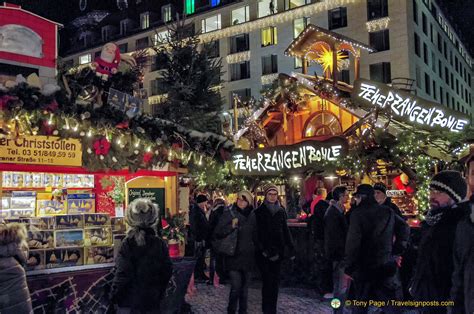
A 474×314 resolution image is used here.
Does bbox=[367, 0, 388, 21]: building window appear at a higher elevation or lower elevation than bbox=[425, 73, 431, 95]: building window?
higher

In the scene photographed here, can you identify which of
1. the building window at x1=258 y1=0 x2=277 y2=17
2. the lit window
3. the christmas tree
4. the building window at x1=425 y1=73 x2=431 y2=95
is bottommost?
the christmas tree

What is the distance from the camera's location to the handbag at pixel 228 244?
6.69 metres

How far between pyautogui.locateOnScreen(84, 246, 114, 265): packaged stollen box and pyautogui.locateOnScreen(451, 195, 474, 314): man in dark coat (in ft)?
15.3

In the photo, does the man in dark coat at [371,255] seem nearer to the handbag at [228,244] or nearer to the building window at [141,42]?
the handbag at [228,244]

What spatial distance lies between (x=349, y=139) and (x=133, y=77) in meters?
6.52

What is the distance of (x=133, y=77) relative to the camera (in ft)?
27.1

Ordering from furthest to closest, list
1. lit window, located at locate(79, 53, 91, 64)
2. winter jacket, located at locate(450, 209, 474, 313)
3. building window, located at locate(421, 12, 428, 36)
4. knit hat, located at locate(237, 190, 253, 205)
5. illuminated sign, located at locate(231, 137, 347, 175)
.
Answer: lit window, located at locate(79, 53, 91, 64), building window, located at locate(421, 12, 428, 36), illuminated sign, located at locate(231, 137, 347, 175), knit hat, located at locate(237, 190, 253, 205), winter jacket, located at locate(450, 209, 474, 313)

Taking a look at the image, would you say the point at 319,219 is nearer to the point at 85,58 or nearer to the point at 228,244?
the point at 228,244

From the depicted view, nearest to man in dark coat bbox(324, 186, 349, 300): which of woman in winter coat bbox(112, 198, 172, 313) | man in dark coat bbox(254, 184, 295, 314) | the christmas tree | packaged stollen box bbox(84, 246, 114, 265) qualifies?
→ man in dark coat bbox(254, 184, 295, 314)

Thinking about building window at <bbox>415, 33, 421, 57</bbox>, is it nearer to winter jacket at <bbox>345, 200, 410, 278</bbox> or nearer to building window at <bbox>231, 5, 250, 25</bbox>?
building window at <bbox>231, 5, 250, 25</bbox>

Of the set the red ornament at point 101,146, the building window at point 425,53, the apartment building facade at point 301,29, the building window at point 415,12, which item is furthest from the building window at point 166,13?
the red ornament at point 101,146

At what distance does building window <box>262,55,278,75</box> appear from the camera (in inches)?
1427

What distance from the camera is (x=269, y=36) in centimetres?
3662

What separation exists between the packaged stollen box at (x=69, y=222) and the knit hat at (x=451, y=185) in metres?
4.65
